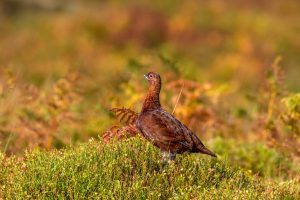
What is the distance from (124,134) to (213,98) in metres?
5.60

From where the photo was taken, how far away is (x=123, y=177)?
25.5ft

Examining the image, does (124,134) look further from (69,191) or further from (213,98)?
(213,98)

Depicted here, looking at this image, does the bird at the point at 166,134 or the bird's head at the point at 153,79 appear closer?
the bird at the point at 166,134

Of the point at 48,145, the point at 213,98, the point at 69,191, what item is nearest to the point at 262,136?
the point at 213,98

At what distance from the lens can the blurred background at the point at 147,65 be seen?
40.3 ft

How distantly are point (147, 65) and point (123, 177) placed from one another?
23.5 ft

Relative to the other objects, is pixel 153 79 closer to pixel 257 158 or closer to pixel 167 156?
pixel 167 156

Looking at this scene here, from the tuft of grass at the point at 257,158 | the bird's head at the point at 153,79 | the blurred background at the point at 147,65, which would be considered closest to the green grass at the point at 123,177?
the bird's head at the point at 153,79

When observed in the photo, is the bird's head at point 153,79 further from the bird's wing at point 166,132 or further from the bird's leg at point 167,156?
the bird's leg at point 167,156

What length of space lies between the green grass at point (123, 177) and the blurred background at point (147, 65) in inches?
92.1

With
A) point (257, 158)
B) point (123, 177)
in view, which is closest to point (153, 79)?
point (123, 177)

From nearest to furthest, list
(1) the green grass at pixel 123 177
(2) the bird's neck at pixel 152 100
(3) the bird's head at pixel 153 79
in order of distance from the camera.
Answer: (1) the green grass at pixel 123 177 → (2) the bird's neck at pixel 152 100 → (3) the bird's head at pixel 153 79

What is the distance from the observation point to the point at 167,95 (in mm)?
13906

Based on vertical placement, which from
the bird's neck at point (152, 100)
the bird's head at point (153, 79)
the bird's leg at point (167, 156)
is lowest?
the bird's leg at point (167, 156)
